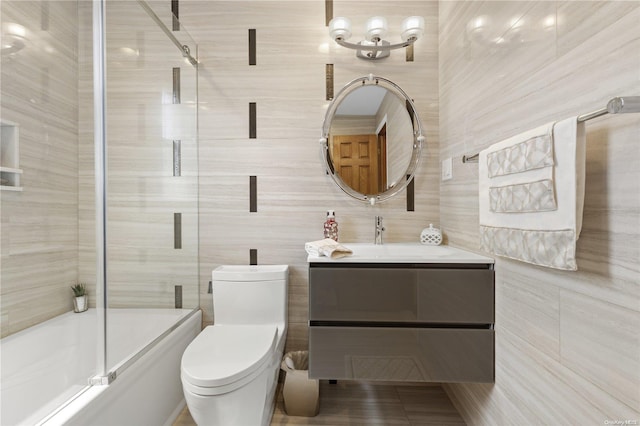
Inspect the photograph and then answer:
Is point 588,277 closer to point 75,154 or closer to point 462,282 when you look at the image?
point 462,282

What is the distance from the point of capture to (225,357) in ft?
4.25

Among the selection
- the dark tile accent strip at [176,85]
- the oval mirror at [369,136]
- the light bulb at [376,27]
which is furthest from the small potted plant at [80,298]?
the light bulb at [376,27]

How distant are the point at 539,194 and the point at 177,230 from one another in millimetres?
1625

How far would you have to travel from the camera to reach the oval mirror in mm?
1916

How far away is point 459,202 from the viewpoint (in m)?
1.64

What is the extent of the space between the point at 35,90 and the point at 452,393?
236 centimetres

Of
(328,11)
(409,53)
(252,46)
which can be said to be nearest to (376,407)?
(409,53)

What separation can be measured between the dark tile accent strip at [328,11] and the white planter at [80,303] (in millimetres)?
1885

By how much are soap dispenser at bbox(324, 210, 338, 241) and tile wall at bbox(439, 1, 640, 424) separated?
73 centimetres

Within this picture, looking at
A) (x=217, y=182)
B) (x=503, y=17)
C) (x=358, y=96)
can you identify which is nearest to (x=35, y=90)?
(x=217, y=182)

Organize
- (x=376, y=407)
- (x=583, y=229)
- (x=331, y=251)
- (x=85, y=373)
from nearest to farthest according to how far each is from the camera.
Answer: (x=583, y=229) < (x=85, y=373) < (x=331, y=251) < (x=376, y=407)

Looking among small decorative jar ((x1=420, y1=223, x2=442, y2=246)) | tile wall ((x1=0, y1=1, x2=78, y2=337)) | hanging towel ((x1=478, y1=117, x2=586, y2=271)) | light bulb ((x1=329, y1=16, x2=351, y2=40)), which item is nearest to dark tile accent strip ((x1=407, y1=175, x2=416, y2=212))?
small decorative jar ((x1=420, y1=223, x2=442, y2=246))

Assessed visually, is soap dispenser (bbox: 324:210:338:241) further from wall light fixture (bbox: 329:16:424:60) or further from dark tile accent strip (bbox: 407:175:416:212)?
wall light fixture (bbox: 329:16:424:60)

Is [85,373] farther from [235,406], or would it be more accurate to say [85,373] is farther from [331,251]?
[331,251]
